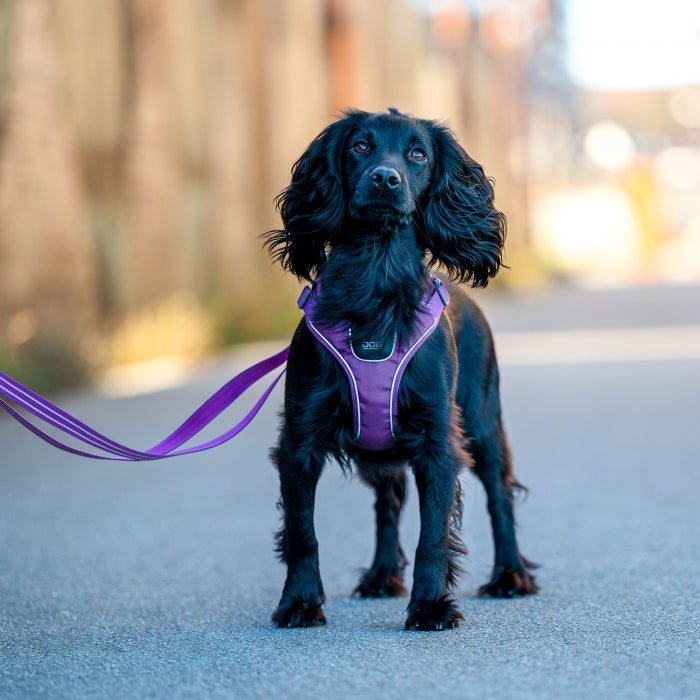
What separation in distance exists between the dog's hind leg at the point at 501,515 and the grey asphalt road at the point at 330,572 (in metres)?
0.11

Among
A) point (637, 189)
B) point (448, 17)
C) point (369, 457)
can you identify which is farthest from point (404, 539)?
point (637, 189)

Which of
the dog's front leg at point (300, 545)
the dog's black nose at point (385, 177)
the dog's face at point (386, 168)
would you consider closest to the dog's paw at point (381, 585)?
the dog's front leg at point (300, 545)

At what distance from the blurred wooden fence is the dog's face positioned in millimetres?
7267

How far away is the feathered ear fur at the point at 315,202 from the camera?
5.07 meters

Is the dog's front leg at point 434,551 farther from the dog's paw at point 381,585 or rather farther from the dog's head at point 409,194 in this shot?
the dog's head at point 409,194

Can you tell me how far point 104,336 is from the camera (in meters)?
14.3

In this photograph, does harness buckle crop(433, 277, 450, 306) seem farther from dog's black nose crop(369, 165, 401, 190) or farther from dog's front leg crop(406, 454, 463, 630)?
dog's front leg crop(406, 454, 463, 630)

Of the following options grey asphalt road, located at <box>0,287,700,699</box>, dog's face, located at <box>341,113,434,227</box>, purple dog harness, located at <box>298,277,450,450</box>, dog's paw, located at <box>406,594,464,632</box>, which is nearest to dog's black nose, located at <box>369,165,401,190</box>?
dog's face, located at <box>341,113,434,227</box>

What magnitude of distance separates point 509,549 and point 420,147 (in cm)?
158

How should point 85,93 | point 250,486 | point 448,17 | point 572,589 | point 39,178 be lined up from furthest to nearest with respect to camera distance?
point 448,17
point 85,93
point 39,178
point 250,486
point 572,589

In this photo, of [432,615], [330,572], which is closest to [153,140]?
[330,572]

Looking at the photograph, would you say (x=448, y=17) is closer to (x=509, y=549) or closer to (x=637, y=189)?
(x=637, y=189)

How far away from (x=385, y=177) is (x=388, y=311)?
0.45m

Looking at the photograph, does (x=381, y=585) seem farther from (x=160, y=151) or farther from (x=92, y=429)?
(x=160, y=151)
